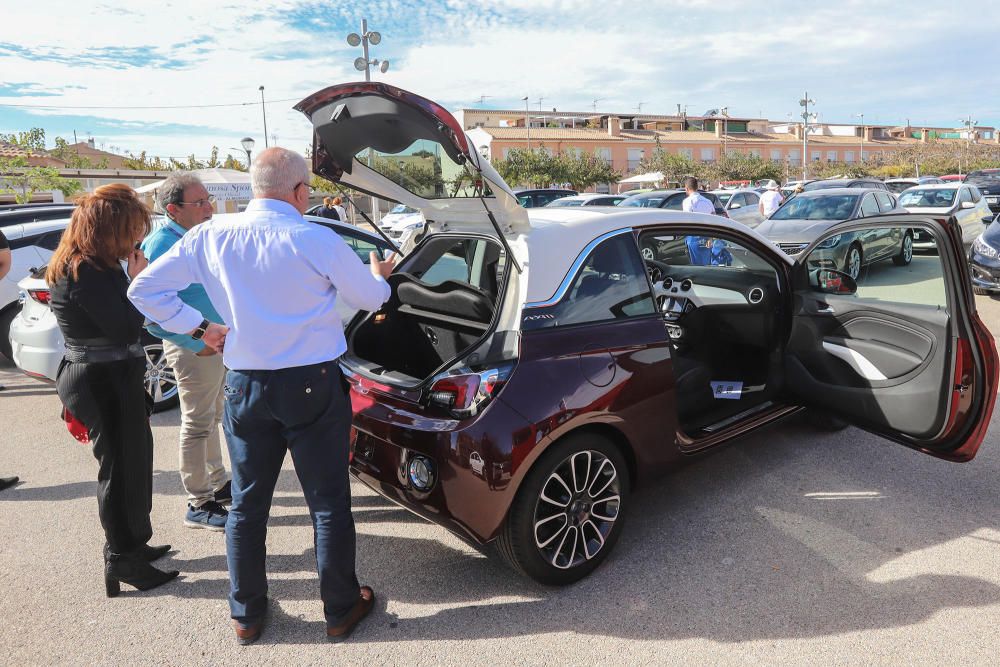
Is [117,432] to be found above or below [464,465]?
above

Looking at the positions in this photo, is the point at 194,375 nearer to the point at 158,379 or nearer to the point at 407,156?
the point at 407,156

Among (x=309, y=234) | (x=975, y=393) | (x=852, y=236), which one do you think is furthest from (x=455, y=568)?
(x=852, y=236)

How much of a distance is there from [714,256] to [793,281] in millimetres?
1699

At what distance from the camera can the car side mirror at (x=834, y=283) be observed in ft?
12.9

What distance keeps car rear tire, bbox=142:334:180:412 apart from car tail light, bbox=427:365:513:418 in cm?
354

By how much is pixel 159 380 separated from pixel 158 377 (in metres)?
0.03

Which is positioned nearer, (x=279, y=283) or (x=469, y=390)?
(x=279, y=283)

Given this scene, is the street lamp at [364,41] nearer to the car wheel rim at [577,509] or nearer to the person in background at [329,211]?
the person in background at [329,211]

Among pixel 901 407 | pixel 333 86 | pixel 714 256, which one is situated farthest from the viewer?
pixel 714 256

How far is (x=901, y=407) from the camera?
3408 mm

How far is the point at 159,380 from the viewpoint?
5562 mm

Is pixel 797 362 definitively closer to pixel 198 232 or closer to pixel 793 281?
pixel 793 281

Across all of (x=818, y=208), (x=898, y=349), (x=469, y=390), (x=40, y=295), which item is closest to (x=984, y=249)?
(x=818, y=208)

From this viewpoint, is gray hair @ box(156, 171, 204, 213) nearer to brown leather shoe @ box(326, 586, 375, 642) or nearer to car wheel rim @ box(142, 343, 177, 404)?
brown leather shoe @ box(326, 586, 375, 642)
